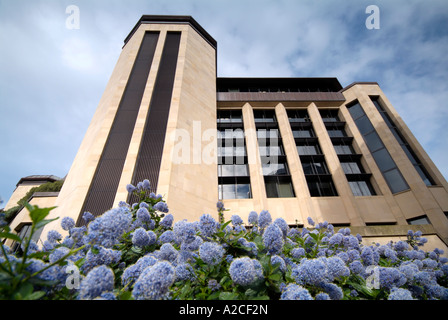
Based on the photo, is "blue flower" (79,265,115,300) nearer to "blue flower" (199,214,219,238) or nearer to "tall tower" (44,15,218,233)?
"blue flower" (199,214,219,238)

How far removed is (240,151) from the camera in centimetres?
1941

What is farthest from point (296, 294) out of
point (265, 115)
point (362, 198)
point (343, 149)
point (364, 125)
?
point (364, 125)

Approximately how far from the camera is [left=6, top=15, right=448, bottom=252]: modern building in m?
10.9

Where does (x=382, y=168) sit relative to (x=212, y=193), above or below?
above

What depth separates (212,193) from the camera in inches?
491

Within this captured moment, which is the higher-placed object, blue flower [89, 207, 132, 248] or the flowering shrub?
blue flower [89, 207, 132, 248]

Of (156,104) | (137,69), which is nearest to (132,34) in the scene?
(137,69)

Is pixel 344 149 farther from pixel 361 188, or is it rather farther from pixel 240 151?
pixel 240 151

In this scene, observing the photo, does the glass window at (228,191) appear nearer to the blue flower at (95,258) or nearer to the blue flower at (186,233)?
the blue flower at (186,233)

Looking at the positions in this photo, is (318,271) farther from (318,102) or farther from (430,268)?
(318,102)

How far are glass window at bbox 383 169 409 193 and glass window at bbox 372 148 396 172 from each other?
1.69 ft

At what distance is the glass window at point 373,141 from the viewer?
1838 centimetres

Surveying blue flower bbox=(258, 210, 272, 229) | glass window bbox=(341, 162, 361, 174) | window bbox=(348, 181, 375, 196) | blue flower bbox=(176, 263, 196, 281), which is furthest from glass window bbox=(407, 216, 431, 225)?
blue flower bbox=(176, 263, 196, 281)

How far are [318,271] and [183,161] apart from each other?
10.8m
